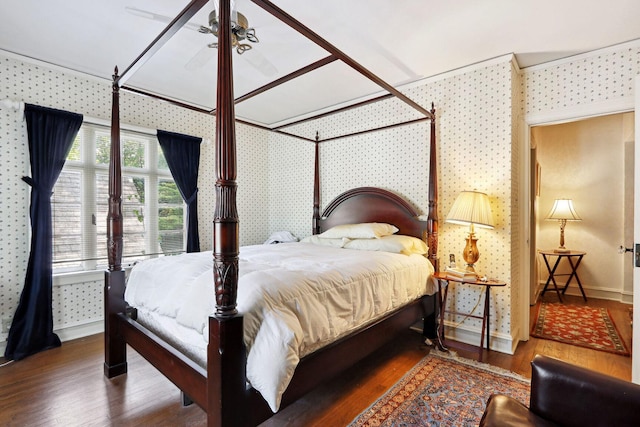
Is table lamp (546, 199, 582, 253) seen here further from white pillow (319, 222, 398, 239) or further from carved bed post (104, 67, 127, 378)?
carved bed post (104, 67, 127, 378)

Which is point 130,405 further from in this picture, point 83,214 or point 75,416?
point 83,214

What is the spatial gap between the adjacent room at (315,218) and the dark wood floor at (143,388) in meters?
0.02

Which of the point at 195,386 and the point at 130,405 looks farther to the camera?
the point at 130,405

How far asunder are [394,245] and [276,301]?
1725mm

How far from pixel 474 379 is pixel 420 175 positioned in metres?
1.98

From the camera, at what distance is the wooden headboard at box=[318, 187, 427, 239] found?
339 cm

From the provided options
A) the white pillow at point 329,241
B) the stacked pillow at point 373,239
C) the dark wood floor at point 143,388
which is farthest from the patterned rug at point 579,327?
the white pillow at point 329,241

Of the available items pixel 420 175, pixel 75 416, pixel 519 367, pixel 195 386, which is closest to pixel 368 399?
pixel 195 386

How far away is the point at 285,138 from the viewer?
190 inches

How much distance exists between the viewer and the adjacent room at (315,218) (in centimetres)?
156

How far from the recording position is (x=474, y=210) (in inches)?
108

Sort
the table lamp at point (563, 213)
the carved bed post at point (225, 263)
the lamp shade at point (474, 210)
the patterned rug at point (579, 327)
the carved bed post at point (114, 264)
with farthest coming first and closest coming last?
1. the table lamp at point (563, 213)
2. the patterned rug at point (579, 327)
3. the lamp shade at point (474, 210)
4. the carved bed post at point (114, 264)
5. the carved bed post at point (225, 263)

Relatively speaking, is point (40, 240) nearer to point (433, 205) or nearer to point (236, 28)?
point (236, 28)

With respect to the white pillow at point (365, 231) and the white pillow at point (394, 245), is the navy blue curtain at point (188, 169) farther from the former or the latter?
the white pillow at point (394, 245)
